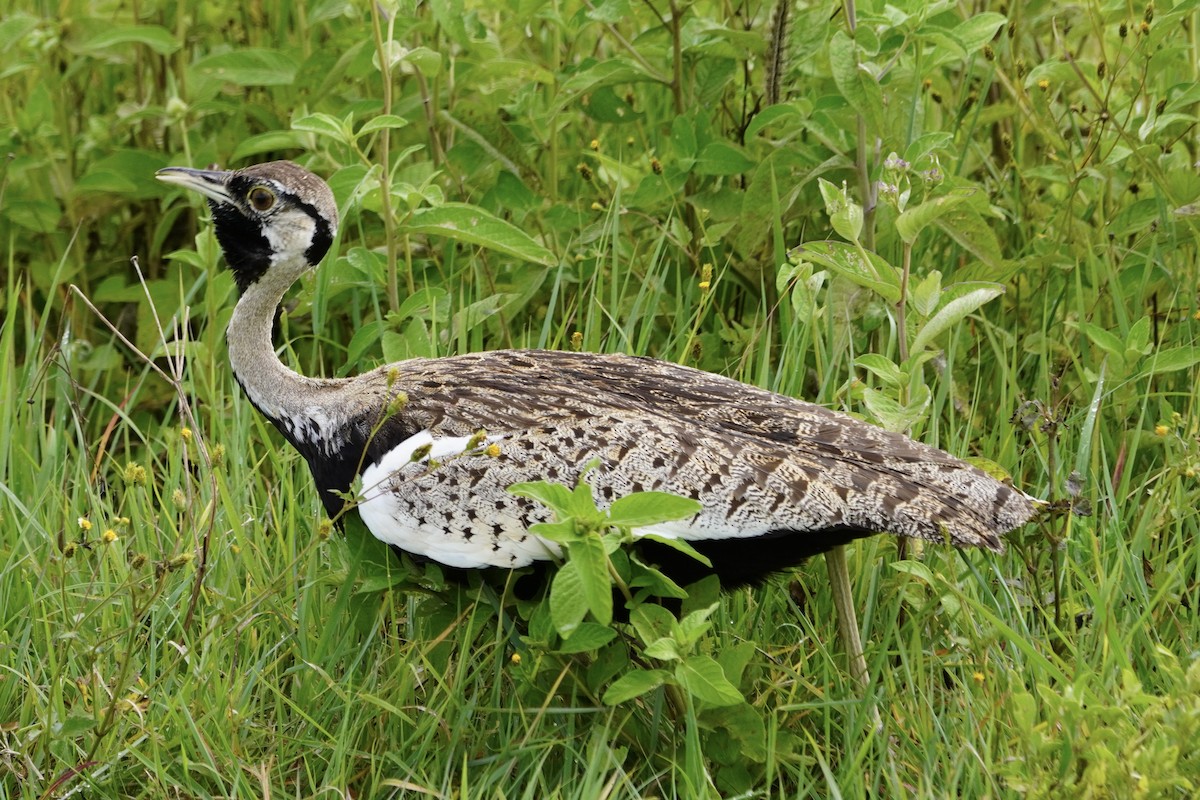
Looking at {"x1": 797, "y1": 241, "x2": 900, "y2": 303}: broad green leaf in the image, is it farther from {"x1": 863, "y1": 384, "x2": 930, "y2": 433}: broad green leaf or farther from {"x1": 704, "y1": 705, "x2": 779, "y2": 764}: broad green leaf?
{"x1": 704, "y1": 705, "x2": 779, "y2": 764}: broad green leaf

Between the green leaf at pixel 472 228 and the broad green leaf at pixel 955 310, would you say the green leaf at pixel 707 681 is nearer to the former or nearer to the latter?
the broad green leaf at pixel 955 310

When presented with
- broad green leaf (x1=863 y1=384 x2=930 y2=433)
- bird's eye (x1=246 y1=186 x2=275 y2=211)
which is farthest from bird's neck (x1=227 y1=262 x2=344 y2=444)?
broad green leaf (x1=863 y1=384 x2=930 y2=433)

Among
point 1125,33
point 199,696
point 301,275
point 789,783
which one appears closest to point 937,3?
point 1125,33

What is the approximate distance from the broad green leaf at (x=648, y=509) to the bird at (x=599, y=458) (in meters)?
0.12

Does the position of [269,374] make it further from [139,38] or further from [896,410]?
[139,38]

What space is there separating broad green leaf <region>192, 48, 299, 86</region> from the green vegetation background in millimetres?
14

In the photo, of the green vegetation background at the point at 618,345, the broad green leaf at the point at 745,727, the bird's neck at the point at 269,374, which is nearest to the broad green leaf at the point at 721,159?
the green vegetation background at the point at 618,345

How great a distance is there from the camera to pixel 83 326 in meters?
5.58

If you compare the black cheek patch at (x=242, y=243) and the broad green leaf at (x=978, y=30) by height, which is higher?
the broad green leaf at (x=978, y=30)

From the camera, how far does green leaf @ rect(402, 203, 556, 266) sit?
419cm

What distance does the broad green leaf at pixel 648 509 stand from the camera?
2834 mm

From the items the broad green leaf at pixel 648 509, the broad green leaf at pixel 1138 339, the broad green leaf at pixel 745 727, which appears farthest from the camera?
the broad green leaf at pixel 1138 339

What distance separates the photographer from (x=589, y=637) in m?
3.06

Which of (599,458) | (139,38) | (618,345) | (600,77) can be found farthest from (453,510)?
(139,38)
